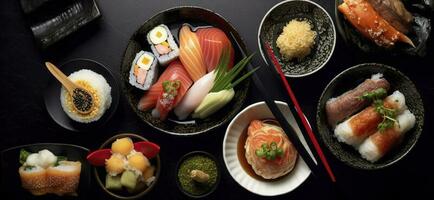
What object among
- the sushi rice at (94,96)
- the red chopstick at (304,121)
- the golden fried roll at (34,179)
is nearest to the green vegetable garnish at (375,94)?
the red chopstick at (304,121)

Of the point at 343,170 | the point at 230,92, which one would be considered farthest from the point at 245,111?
the point at 343,170

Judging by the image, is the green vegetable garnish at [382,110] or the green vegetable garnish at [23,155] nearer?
the green vegetable garnish at [382,110]

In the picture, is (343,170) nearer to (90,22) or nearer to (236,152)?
(236,152)

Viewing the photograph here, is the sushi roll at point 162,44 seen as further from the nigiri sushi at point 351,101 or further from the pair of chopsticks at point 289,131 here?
the nigiri sushi at point 351,101

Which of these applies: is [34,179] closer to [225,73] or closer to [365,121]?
[225,73]

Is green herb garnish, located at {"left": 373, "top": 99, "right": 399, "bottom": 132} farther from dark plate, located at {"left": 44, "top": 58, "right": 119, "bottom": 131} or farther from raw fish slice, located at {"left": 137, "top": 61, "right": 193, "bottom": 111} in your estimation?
dark plate, located at {"left": 44, "top": 58, "right": 119, "bottom": 131}
